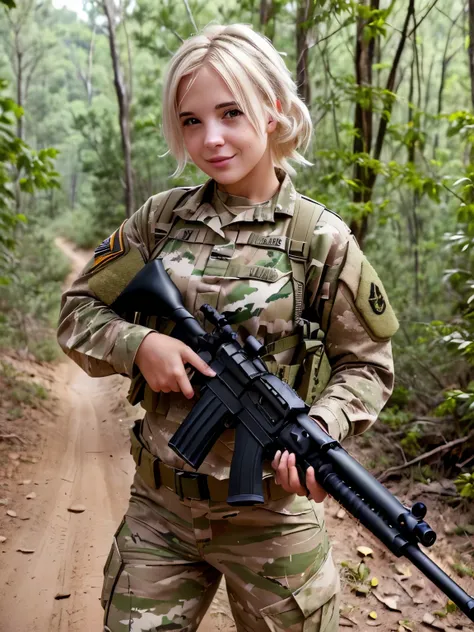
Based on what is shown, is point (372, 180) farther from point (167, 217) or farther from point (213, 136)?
point (213, 136)

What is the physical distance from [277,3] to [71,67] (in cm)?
2752

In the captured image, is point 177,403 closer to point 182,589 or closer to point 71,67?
point 182,589

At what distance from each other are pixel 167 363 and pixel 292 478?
448 mm

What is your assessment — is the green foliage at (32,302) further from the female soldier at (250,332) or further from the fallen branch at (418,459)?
the female soldier at (250,332)

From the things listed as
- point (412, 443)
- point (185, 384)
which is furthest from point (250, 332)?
point (412, 443)

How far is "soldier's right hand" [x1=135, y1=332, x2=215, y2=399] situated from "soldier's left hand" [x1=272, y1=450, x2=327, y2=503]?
0.31m

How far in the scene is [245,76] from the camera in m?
1.57

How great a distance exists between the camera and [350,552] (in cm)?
370

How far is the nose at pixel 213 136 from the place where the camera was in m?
1.59

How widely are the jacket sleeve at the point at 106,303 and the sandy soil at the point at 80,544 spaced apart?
191 cm

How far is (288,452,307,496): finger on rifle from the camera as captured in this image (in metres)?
1.41

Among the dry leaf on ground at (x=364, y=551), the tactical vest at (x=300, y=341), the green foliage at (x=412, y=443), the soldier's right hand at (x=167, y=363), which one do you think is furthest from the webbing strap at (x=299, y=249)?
the green foliage at (x=412, y=443)

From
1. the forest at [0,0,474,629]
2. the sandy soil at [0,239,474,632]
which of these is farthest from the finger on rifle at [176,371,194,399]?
the sandy soil at [0,239,474,632]

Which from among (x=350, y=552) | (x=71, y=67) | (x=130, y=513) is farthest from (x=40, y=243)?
(x=71, y=67)
